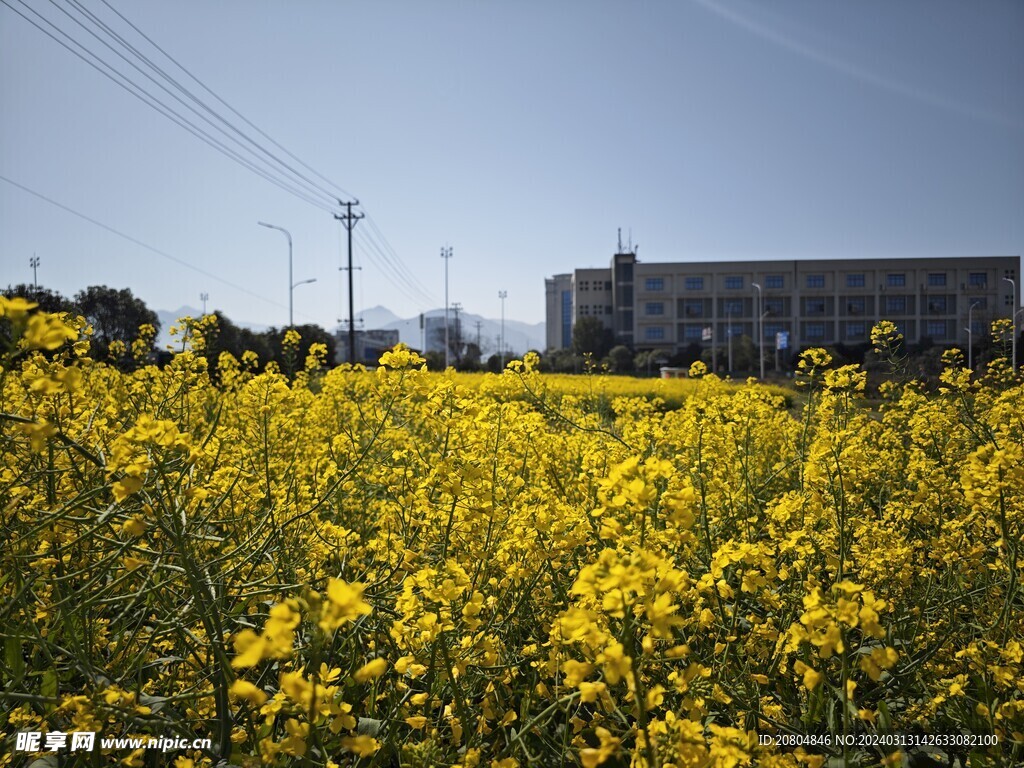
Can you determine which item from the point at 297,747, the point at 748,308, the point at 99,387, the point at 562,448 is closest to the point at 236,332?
the point at 99,387

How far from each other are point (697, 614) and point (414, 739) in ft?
3.10

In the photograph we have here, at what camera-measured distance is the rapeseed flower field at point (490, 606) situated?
4.07 feet

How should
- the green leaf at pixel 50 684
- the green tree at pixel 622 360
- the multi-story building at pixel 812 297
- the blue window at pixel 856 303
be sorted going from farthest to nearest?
1. the blue window at pixel 856 303
2. the multi-story building at pixel 812 297
3. the green tree at pixel 622 360
4. the green leaf at pixel 50 684

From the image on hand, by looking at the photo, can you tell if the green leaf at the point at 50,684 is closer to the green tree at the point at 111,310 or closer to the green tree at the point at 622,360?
the green tree at the point at 111,310

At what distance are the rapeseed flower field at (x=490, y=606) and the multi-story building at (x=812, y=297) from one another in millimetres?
59874

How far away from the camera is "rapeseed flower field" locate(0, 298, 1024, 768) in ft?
4.07

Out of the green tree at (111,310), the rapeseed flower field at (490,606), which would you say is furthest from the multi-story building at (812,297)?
the rapeseed flower field at (490,606)

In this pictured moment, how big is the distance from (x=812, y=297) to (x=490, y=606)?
68550 millimetres

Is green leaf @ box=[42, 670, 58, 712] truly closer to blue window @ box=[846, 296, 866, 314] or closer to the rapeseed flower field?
the rapeseed flower field

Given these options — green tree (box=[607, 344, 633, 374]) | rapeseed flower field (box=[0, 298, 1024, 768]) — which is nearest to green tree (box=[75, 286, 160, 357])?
rapeseed flower field (box=[0, 298, 1024, 768])

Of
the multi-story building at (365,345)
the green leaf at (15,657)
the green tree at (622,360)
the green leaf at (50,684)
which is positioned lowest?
the green leaf at (50,684)

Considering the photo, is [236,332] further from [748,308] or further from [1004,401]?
[748,308]

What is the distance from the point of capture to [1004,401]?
3.62m

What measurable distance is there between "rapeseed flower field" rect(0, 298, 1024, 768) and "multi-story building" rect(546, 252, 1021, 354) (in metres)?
59.9
